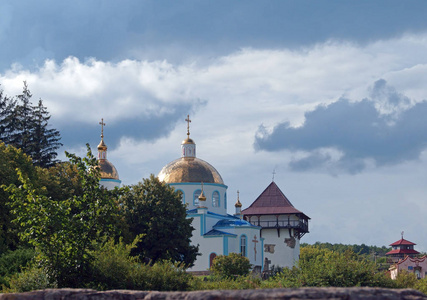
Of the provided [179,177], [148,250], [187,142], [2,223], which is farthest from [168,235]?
[187,142]

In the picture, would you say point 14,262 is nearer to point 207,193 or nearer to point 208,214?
point 208,214

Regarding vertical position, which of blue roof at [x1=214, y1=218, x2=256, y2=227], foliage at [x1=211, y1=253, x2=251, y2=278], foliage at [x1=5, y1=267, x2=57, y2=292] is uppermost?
blue roof at [x1=214, y1=218, x2=256, y2=227]

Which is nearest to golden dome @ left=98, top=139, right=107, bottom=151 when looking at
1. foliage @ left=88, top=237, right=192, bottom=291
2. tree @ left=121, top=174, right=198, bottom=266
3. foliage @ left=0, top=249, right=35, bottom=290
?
tree @ left=121, top=174, right=198, bottom=266

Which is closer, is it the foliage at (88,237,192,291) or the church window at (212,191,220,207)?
the foliage at (88,237,192,291)

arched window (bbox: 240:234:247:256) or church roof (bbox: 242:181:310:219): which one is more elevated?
church roof (bbox: 242:181:310:219)

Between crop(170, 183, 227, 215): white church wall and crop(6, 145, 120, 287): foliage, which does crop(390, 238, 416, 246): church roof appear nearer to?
crop(170, 183, 227, 215): white church wall

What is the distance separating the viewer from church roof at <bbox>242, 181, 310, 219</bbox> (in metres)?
60.8

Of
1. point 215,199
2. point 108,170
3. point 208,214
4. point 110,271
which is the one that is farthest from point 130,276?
point 108,170

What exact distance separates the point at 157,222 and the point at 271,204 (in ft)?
84.3

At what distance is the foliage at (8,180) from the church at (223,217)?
19653mm

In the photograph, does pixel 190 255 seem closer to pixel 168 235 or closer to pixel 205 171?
pixel 168 235

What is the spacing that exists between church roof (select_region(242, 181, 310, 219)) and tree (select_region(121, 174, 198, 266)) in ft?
71.3

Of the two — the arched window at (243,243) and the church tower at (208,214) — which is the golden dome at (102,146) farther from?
the arched window at (243,243)

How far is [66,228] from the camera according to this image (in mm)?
15688
